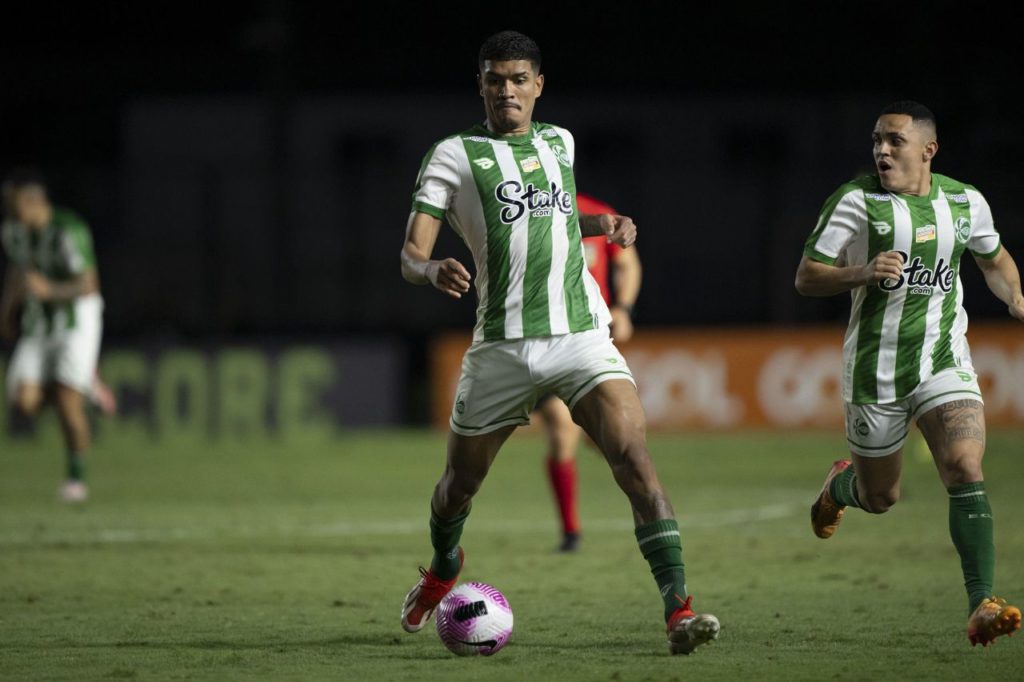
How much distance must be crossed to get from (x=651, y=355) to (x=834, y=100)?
18.0 metres

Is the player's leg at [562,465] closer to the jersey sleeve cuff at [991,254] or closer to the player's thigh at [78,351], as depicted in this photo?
the jersey sleeve cuff at [991,254]

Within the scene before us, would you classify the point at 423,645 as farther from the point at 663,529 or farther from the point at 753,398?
the point at 753,398

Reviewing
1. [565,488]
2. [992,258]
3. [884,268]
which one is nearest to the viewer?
[884,268]

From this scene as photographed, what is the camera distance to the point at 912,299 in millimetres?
6898

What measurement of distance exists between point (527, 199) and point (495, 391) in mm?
763

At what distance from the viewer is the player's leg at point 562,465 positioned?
10000 millimetres

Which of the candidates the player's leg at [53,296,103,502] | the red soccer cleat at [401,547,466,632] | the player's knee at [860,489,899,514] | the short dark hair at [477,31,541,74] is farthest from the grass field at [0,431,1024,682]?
the short dark hair at [477,31,541,74]

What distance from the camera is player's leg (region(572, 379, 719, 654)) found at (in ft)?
20.9

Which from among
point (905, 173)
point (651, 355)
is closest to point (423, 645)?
point (905, 173)

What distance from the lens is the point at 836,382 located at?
754 inches

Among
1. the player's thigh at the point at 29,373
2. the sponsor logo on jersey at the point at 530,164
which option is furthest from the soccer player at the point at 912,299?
the player's thigh at the point at 29,373

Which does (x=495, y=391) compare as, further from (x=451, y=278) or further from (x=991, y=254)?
(x=991, y=254)

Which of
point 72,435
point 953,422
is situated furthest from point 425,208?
point 72,435

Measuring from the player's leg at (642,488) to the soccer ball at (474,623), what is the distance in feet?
2.05
